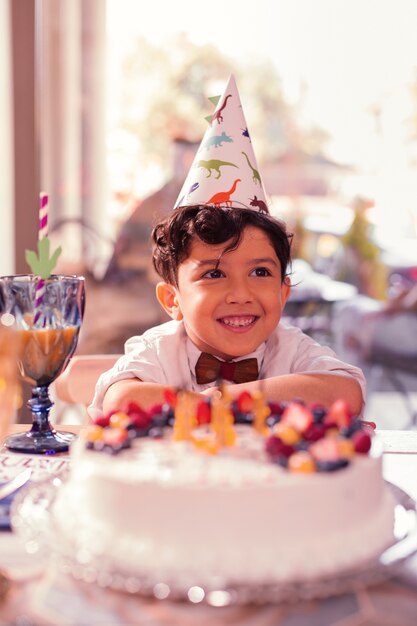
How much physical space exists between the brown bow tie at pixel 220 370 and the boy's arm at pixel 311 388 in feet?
0.55

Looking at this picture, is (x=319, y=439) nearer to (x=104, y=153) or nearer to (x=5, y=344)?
(x=5, y=344)

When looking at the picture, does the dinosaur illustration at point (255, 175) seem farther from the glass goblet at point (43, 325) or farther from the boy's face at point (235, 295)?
the glass goblet at point (43, 325)

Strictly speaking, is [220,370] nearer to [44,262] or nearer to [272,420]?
[44,262]

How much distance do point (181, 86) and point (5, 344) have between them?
382 centimetres

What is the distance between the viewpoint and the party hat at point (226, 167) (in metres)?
1.48

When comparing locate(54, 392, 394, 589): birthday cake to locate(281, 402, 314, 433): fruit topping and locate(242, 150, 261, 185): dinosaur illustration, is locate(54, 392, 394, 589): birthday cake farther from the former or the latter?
locate(242, 150, 261, 185): dinosaur illustration

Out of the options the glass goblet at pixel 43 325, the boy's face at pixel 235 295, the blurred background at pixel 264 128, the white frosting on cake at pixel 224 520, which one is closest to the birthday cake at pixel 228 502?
the white frosting on cake at pixel 224 520

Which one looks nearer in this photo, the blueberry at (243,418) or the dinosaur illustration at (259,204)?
the blueberry at (243,418)

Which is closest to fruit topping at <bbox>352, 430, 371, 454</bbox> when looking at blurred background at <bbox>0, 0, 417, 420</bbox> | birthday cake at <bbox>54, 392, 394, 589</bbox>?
birthday cake at <bbox>54, 392, 394, 589</bbox>

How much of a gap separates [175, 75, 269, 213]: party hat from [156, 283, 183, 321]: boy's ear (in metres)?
0.22

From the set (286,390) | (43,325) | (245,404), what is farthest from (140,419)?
(286,390)

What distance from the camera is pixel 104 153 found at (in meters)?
4.37

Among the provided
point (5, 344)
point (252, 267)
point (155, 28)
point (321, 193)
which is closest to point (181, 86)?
point (155, 28)

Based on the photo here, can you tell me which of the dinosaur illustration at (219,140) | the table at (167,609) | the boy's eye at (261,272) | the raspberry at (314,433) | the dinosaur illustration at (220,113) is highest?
the dinosaur illustration at (220,113)
